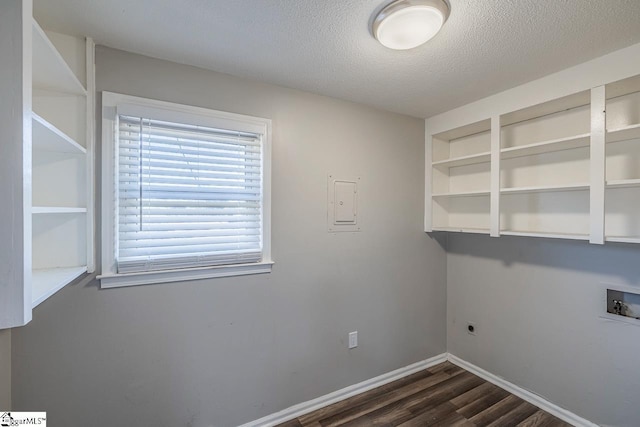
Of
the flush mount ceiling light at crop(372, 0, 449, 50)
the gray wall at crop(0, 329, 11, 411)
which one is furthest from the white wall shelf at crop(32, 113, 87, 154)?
the flush mount ceiling light at crop(372, 0, 449, 50)

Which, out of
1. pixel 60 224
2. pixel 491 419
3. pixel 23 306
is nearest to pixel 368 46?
pixel 23 306

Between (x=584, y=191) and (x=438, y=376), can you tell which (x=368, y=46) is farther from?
(x=438, y=376)

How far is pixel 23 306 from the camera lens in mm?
729

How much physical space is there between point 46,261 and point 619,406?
131 inches

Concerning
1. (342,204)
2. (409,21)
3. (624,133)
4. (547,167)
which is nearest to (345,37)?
(409,21)

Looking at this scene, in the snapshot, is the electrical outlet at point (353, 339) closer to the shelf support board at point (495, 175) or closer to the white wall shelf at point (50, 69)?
the shelf support board at point (495, 175)

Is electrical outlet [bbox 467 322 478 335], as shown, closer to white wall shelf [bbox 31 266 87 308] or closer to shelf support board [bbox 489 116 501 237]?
shelf support board [bbox 489 116 501 237]

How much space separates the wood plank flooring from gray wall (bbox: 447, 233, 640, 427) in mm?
205

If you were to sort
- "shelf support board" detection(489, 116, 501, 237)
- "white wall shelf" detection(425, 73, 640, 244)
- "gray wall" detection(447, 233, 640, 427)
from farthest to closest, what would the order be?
"shelf support board" detection(489, 116, 501, 237)
"gray wall" detection(447, 233, 640, 427)
"white wall shelf" detection(425, 73, 640, 244)

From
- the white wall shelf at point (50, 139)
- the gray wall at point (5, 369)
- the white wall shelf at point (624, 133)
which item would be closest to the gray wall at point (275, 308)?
the gray wall at point (5, 369)

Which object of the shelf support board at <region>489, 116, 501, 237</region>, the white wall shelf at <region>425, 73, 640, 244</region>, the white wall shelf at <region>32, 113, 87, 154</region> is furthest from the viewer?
the shelf support board at <region>489, 116, 501, 237</region>

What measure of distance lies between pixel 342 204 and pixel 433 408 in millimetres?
1654

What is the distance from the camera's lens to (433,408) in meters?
Result: 1.98

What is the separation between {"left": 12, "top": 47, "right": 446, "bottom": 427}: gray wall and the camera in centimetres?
139
